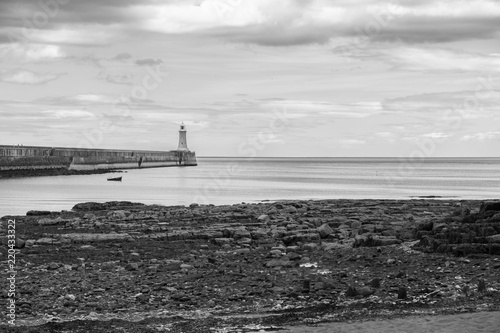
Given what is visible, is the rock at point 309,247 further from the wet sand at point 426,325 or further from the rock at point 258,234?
the wet sand at point 426,325

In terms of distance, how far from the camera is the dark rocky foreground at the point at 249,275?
1330cm

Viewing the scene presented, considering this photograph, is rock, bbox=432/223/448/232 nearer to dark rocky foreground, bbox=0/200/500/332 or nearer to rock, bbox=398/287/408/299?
dark rocky foreground, bbox=0/200/500/332

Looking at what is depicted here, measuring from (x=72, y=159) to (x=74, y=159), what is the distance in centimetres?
49

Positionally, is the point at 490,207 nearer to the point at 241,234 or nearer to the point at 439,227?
the point at 439,227

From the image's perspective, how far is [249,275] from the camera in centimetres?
1647

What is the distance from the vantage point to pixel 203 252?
20281 mm

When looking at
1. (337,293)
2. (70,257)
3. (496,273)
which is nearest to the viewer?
(337,293)

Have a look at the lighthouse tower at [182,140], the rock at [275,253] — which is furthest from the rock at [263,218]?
the lighthouse tower at [182,140]

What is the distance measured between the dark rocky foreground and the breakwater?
80809 millimetres

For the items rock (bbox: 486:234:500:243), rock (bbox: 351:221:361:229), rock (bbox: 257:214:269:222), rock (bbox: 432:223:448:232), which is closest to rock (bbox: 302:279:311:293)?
rock (bbox: 486:234:500:243)

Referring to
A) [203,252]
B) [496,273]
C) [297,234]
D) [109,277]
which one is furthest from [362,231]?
[109,277]

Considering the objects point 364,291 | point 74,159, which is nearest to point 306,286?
point 364,291

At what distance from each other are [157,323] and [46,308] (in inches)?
91.2

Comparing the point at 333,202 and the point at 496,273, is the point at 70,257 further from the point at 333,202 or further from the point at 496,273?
the point at 333,202
